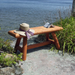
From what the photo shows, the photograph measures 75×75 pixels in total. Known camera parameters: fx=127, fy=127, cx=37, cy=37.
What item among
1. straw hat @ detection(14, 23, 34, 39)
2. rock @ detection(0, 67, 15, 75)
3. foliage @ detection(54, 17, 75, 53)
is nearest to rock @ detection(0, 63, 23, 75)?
rock @ detection(0, 67, 15, 75)

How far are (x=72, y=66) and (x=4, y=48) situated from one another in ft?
6.79

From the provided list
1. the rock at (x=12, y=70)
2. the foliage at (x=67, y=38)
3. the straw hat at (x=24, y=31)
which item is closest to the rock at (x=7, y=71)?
the rock at (x=12, y=70)

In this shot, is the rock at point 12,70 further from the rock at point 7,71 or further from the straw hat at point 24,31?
the straw hat at point 24,31

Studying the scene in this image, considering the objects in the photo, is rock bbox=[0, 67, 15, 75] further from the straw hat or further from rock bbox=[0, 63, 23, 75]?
the straw hat

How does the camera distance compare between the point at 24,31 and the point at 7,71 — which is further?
the point at 24,31

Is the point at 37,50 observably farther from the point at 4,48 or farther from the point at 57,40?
the point at 4,48

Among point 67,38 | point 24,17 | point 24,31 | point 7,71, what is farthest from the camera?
point 24,17

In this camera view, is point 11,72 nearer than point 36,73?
Yes

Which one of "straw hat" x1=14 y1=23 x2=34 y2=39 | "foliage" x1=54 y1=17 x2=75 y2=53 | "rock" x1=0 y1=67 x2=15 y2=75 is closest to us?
"rock" x1=0 y1=67 x2=15 y2=75

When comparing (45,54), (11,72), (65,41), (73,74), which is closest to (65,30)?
(65,41)

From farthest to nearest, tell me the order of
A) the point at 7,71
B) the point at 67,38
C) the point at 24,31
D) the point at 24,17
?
the point at 24,17 → the point at 67,38 → the point at 24,31 → the point at 7,71

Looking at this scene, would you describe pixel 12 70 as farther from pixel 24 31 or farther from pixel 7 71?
pixel 24 31

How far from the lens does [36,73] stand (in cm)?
315

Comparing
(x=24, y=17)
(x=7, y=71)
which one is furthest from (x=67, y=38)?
(x=24, y=17)
